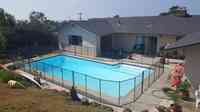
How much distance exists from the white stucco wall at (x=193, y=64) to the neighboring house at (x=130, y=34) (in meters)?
12.6

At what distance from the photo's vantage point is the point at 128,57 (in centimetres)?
2459

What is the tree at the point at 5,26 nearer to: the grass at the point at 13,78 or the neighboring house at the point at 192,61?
the grass at the point at 13,78

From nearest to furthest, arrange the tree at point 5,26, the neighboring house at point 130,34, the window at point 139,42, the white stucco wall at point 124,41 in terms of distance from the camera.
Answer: the tree at point 5,26 < the neighboring house at point 130,34 < the window at point 139,42 < the white stucco wall at point 124,41

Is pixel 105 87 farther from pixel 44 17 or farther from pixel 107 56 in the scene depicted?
pixel 44 17

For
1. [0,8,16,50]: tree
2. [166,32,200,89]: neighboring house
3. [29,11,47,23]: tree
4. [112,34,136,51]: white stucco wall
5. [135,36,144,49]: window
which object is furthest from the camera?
[29,11,47,23]: tree

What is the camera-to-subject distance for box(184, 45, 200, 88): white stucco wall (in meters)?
12.0

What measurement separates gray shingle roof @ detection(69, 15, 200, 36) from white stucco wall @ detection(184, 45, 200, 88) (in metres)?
12.9

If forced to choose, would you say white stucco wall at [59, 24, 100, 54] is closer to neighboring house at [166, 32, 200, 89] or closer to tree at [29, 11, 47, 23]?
tree at [29, 11, 47, 23]

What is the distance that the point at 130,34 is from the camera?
2741 centimetres

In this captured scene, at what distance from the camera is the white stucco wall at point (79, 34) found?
26391 millimetres

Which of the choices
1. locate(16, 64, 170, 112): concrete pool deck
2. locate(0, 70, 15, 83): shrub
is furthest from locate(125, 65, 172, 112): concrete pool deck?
locate(0, 70, 15, 83): shrub

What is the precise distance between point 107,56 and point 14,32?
1125 cm

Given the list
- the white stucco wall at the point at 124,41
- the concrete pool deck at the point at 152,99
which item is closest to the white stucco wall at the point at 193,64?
the concrete pool deck at the point at 152,99

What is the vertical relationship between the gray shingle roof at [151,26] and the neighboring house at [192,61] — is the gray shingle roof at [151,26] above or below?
above
